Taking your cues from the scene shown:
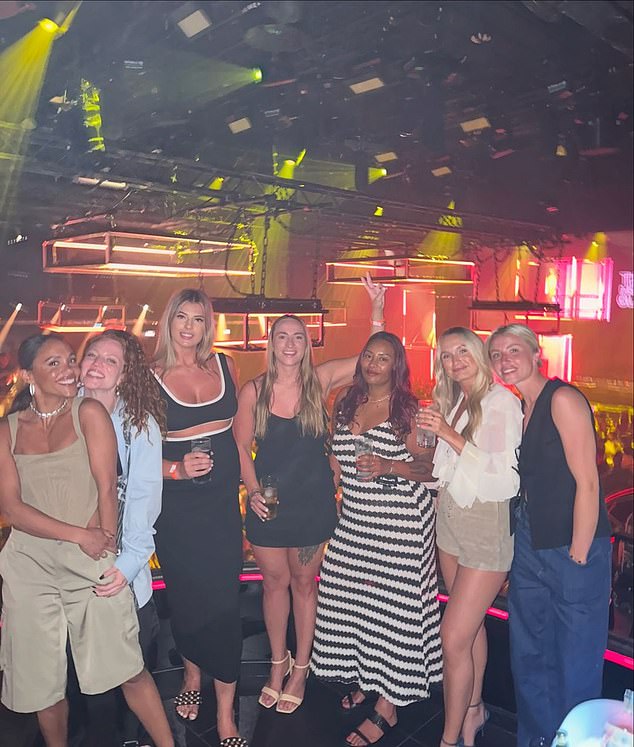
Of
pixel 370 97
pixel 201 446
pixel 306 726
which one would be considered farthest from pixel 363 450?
pixel 370 97

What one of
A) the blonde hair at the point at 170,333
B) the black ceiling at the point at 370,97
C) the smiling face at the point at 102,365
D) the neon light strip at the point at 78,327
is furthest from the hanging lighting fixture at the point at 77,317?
the smiling face at the point at 102,365

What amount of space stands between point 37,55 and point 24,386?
3320mm

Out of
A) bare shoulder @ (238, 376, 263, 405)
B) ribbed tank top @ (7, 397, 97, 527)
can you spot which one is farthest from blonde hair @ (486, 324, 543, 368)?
ribbed tank top @ (7, 397, 97, 527)

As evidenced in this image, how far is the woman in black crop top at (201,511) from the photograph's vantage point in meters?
2.32

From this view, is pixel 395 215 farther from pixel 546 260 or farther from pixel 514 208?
pixel 546 260

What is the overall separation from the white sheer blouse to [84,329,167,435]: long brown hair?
1.08 metres

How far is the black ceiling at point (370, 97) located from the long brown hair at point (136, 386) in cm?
213

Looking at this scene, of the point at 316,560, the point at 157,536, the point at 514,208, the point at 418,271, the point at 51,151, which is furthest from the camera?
the point at 418,271

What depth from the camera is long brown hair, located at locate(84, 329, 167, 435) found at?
2.06 meters

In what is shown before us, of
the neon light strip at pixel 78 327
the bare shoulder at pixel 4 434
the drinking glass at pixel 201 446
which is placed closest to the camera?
the bare shoulder at pixel 4 434

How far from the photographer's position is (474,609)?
2137 mm

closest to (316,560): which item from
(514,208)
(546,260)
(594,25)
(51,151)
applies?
(594,25)

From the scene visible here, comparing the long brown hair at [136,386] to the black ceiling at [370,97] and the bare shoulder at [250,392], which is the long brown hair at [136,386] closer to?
the bare shoulder at [250,392]

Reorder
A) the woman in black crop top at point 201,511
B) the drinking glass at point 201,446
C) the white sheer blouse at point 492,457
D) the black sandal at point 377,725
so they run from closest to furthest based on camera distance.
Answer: the white sheer blouse at point 492,457 < the drinking glass at point 201,446 < the woman in black crop top at point 201,511 < the black sandal at point 377,725
